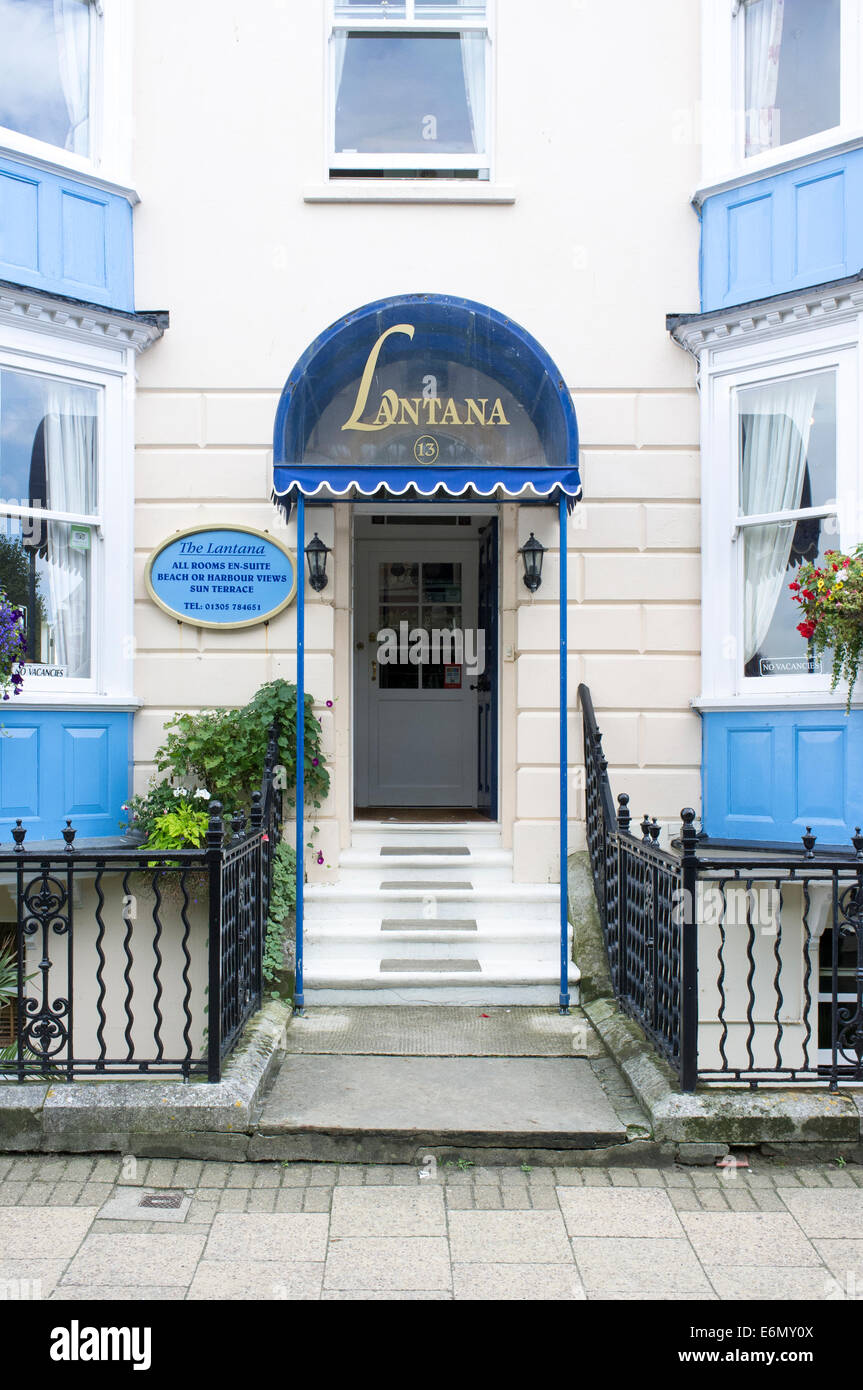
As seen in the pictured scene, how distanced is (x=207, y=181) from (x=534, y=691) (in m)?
3.94

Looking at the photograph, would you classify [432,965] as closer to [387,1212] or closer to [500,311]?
[387,1212]

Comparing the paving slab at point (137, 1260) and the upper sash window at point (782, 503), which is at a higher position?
the upper sash window at point (782, 503)

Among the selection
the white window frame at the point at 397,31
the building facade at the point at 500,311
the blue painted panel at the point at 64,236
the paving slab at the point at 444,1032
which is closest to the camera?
the paving slab at the point at 444,1032

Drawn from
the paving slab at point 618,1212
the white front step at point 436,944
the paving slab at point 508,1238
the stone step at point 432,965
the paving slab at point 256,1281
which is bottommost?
the paving slab at point 618,1212

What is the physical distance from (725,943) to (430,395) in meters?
3.62

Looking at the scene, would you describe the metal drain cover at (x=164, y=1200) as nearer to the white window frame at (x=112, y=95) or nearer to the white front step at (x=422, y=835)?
the white front step at (x=422, y=835)

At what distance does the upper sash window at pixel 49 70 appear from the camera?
6.62m

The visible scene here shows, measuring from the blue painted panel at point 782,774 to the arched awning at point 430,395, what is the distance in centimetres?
195

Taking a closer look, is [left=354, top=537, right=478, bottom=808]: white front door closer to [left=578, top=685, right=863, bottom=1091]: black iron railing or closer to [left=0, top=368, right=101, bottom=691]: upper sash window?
[left=578, top=685, right=863, bottom=1091]: black iron railing

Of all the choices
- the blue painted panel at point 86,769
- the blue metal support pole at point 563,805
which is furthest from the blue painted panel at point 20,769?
the blue metal support pole at point 563,805

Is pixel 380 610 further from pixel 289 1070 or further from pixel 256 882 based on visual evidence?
pixel 289 1070

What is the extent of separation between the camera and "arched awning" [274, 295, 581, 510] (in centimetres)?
582

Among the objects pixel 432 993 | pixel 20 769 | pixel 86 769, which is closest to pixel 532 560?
pixel 432 993

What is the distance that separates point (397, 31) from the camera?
712cm
